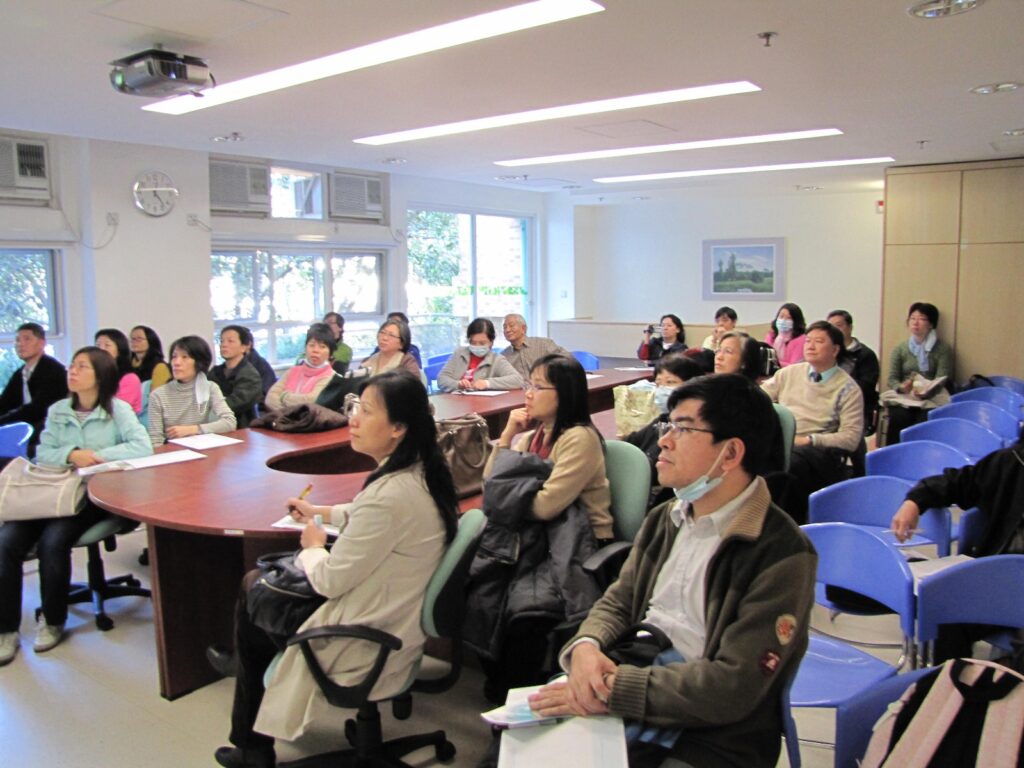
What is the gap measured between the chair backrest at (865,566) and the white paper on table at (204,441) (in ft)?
9.94

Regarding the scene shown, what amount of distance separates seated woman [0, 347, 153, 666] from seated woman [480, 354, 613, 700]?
1.95 metres

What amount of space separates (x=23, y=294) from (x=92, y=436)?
360cm

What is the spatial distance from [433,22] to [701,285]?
9038 mm

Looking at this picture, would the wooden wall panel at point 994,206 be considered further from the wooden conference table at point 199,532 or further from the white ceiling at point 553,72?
the wooden conference table at point 199,532

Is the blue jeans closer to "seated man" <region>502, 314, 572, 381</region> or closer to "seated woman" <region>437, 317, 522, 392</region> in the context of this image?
"seated woman" <region>437, 317, 522, 392</region>

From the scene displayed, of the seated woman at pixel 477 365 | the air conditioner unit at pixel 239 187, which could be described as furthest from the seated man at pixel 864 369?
the air conditioner unit at pixel 239 187

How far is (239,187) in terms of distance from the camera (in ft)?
25.1

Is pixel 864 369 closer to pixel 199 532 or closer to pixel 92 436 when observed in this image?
pixel 199 532

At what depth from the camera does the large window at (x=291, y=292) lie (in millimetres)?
7898

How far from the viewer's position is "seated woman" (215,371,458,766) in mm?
2197

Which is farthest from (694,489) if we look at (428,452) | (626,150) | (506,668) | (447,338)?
(447,338)

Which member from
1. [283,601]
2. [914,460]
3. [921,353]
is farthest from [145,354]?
[921,353]

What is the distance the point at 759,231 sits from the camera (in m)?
11.3

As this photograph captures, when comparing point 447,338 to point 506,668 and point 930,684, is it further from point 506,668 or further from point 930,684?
point 930,684
